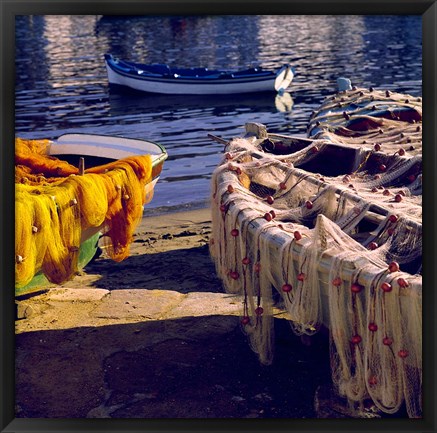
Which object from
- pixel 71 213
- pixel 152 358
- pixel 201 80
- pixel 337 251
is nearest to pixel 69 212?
pixel 71 213

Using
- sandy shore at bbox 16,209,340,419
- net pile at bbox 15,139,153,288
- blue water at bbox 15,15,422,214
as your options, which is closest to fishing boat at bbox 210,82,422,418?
sandy shore at bbox 16,209,340,419

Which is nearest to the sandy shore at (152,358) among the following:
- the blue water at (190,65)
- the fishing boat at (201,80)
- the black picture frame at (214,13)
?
the black picture frame at (214,13)

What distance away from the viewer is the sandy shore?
593 cm

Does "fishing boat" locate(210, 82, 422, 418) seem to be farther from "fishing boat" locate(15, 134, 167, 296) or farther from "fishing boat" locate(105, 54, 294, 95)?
"fishing boat" locate(105, 54, 294, 95)

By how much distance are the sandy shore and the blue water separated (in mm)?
6115

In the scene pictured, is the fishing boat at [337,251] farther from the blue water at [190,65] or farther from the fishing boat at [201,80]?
the fishing boat at [201,80]

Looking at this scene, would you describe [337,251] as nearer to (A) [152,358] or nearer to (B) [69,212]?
(A) [152,358]

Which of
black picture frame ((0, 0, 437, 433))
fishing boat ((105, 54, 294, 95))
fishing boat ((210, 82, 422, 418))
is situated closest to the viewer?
black picture frame ((0, 0, 437, 433))

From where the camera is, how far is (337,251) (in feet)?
18.3

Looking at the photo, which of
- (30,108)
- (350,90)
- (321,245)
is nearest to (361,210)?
(321,245)

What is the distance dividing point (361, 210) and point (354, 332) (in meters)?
1.58

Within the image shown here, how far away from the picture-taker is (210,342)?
6953 mm

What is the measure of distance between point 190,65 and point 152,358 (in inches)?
1181

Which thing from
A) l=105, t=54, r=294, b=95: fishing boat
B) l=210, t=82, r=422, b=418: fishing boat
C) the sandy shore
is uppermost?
l=105, t=54, r=294, b=95: fishing boat
